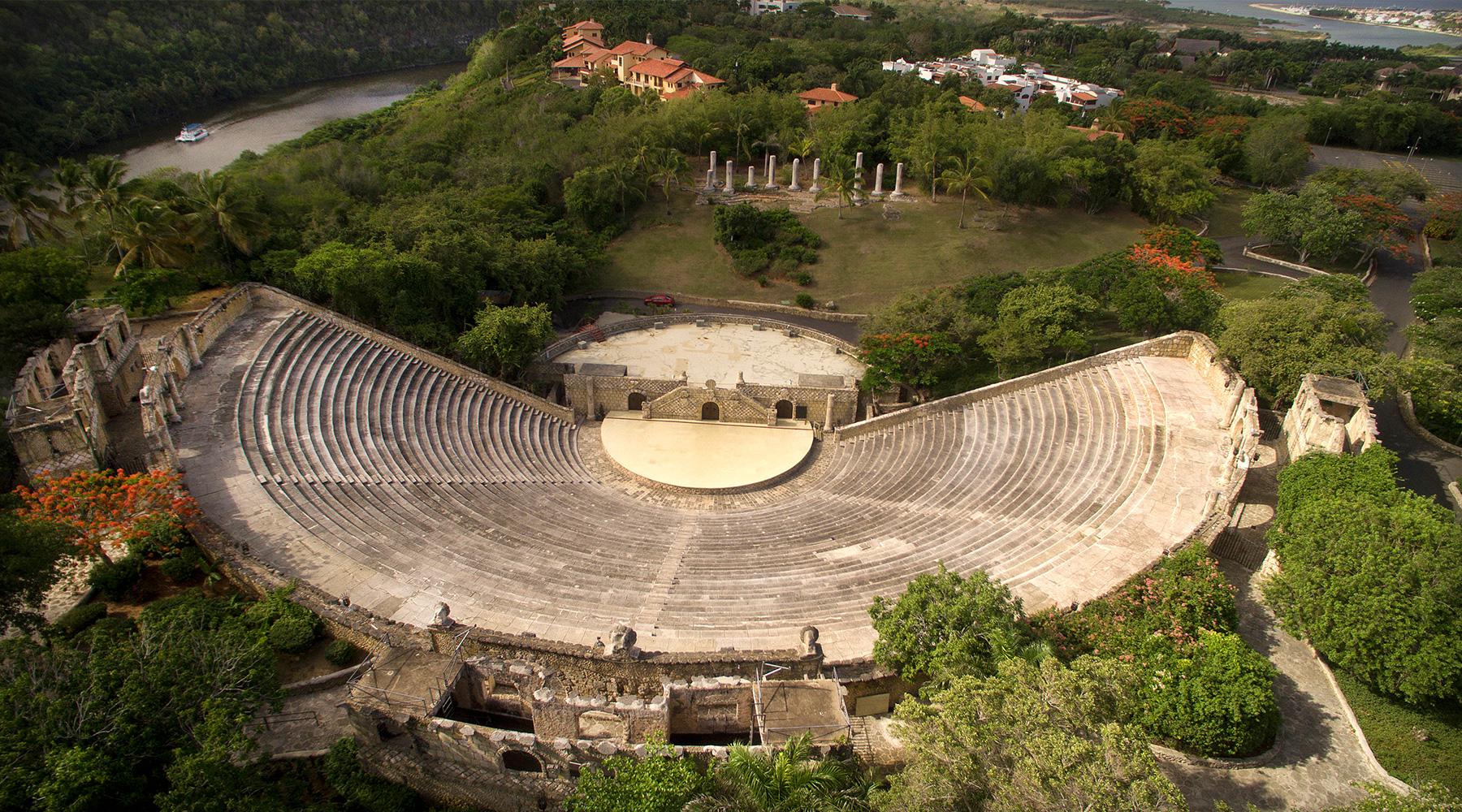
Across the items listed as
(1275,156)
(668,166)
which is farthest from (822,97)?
(1275,156)

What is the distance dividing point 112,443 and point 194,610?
44.0ft

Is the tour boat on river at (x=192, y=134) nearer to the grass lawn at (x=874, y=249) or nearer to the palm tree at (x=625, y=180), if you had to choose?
the palm tree at (x=625, y=180)

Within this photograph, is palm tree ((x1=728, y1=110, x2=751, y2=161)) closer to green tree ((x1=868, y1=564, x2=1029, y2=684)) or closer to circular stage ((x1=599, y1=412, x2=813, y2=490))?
circular stage ((x1=599, y1=412, x2=813, y2=490))

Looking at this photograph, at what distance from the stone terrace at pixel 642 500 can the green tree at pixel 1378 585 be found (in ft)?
12.6

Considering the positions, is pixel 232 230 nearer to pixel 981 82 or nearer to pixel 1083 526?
pixel 1083 526

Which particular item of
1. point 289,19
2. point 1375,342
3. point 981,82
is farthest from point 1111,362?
point 289,19

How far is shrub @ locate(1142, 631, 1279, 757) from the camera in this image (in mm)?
19906

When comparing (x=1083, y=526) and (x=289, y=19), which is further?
(x=289, y=19)

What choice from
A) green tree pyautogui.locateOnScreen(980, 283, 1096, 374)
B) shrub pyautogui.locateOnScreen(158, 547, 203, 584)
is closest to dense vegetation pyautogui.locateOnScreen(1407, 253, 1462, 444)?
green tree pyautogui.locateOnScreen(980, 283, 1096, 374)

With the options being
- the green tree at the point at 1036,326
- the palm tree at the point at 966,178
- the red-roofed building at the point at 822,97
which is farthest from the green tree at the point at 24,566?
the red-roofed building at the point at 822,97

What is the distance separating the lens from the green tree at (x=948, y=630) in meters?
19.2

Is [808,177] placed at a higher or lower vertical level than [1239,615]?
higher

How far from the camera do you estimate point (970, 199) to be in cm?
6931

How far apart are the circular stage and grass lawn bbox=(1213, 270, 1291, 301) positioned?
34298 mm
